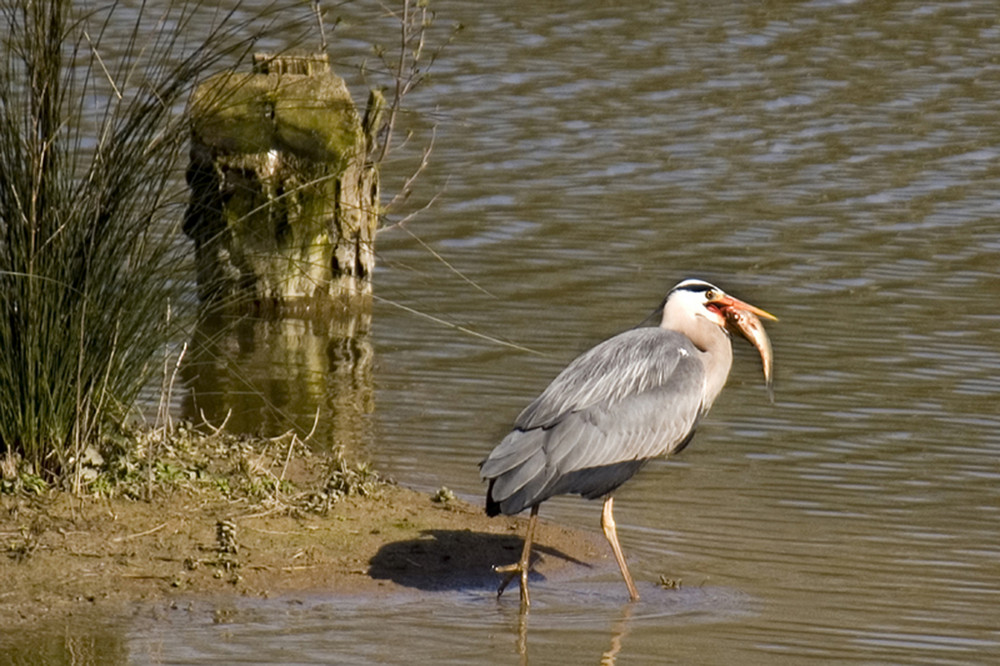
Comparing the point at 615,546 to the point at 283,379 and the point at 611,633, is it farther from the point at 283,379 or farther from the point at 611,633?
the point at 283,379

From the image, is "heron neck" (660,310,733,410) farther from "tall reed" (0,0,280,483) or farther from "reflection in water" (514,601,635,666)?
"tall reed" (0,0,280,483)

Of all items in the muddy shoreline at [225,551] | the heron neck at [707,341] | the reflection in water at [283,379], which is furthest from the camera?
the reflection in water at [283,379]

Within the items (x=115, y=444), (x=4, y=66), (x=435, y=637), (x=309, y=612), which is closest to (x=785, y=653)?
(x=435, y=637)

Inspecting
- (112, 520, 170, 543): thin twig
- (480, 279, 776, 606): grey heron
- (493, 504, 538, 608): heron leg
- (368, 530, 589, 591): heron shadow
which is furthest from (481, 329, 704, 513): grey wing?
(112, 520, 170, 543): thin twig

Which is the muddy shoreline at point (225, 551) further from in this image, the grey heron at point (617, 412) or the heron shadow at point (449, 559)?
the grey heron at point (617, 412)

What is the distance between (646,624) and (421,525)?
125 centimetres

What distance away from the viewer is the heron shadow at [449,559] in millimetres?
7191

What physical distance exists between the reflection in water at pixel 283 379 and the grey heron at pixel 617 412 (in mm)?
1957

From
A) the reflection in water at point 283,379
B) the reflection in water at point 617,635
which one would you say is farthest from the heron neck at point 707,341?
the reflection in water at point 283,379

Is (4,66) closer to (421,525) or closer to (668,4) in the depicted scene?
(421,525)

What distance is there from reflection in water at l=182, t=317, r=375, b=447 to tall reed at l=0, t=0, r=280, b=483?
1.62m

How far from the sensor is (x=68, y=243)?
6945 mm

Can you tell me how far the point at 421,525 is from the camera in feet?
25.0

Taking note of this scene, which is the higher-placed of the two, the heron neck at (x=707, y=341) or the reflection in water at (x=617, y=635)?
the heron neck at (x=707, y=341)
